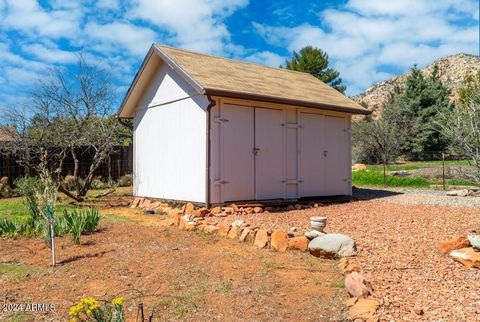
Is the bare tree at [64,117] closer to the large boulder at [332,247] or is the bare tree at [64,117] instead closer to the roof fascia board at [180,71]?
the roof fascia board at [180,71]

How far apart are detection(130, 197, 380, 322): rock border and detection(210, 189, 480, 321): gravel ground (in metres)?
0.15

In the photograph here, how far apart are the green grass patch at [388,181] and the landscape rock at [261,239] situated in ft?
36.8

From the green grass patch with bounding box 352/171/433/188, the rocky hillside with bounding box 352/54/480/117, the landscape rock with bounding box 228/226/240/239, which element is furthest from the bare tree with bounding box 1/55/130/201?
the rocky hillside with bounding box 352/54/480/117

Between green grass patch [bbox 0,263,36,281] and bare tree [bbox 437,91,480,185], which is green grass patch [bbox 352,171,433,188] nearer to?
bare tree [bbox 437,91,480,185]

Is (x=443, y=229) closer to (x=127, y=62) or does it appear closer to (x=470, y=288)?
(x=470, y=288)

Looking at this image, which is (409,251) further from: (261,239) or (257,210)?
(257,210)

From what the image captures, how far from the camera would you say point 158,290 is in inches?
160

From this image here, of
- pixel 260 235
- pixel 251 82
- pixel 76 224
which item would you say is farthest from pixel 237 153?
pixel 76 224

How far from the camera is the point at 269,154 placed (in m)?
Result: 9.80

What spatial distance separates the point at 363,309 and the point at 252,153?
630 centimetres

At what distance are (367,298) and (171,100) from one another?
7894mm

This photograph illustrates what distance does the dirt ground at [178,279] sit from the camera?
3584 mm

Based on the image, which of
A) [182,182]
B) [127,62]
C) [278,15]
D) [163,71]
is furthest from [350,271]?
[127,62]

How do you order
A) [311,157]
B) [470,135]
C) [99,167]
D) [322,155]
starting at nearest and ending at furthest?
1. [470,135]
2. [311,157]
3. [322,155]
4. [99,167]
